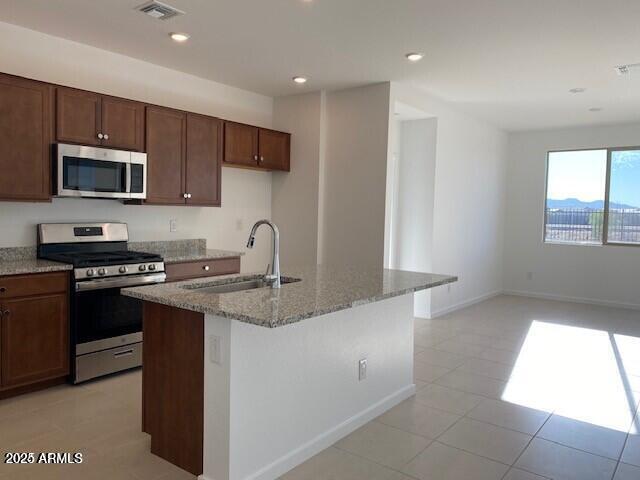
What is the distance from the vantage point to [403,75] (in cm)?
462

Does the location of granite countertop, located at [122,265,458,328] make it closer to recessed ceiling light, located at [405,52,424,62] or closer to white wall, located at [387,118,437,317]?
recessed ceiling light, located at [405,52,424,62]

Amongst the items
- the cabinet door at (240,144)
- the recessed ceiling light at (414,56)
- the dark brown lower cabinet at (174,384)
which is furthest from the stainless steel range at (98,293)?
the recessed ceiling light at (414,56)

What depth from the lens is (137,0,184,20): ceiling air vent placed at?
3087mm

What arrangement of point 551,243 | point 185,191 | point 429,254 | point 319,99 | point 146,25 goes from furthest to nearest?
point 551,243, point 429,254, point 319,99, point 185,191, point 146,25

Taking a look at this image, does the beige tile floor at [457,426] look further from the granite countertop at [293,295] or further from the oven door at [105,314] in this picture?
the granite countertop at [293,295]

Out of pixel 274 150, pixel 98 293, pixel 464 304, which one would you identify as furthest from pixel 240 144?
pixel 464 304

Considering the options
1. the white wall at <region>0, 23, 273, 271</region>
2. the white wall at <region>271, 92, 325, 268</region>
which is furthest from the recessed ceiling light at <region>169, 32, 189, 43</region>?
the white wall at <region>271, 92, 325, 268</region>

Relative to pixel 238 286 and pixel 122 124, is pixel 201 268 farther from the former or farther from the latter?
pixel 238 286

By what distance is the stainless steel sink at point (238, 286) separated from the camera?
8.69ft

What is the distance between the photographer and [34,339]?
325 cm

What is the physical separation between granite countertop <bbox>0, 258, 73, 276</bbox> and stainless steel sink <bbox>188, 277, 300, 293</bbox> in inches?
51.7

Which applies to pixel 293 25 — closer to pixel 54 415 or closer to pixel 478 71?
pixel 478 71

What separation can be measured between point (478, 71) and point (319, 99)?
1.66 meters

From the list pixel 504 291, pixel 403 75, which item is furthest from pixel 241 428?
pixel 504 291
